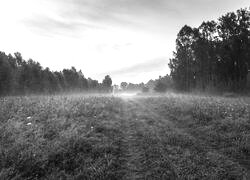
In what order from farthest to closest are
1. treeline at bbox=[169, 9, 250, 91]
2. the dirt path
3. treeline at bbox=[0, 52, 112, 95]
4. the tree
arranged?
1. the tree
2. treeline at bbox=[0, 52, 112, 95]
3. treeline at bbox=[169, 9, 250, 91]
4. the dirt path

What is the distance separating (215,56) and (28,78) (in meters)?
54.4

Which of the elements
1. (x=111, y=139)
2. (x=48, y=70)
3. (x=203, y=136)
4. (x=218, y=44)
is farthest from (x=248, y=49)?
(x=48, y=70)

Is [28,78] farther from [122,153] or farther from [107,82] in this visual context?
[107,82]

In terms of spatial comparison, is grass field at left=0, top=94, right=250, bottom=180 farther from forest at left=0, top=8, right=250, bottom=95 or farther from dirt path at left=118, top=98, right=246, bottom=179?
forest at left=0, top=8, right=250, bottom=95

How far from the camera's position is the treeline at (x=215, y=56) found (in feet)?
115

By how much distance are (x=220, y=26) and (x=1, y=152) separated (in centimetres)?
4301

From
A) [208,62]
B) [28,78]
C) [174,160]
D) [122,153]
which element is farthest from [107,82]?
[174,160]

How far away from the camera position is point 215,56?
38.6 meters

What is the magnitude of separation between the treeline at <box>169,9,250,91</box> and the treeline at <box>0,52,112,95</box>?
43.8 metres

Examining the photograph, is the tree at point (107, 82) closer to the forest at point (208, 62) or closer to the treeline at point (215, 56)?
the forest at point (208, 62)

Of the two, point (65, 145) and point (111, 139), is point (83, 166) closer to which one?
point (65, 145)

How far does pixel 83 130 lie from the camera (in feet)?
28.9

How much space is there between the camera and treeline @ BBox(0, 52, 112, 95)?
47469mm

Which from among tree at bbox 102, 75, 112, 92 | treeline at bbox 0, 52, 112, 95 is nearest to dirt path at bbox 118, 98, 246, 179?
treeline at bbox 0, 52, 112, 95
